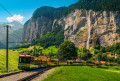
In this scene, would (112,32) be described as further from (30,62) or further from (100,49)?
(30,62)

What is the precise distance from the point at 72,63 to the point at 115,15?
533 ft

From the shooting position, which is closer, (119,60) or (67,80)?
(67,80)

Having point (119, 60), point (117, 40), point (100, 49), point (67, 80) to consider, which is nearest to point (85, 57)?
point (119, 60)

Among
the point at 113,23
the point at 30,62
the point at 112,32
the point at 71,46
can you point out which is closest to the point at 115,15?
the point at 113,23

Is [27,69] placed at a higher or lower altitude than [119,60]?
higher

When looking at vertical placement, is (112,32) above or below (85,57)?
above

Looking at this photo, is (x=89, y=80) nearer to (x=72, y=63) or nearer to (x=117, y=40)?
(x=72, y=63)

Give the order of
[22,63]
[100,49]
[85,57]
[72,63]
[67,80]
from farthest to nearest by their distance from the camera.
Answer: [100,49]
[85,57]
[72,63]
[22,63]
[67,80]

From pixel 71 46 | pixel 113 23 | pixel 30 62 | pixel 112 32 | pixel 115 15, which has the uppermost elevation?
pixel 115 15

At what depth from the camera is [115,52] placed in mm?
181500

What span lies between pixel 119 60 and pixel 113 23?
76.8m

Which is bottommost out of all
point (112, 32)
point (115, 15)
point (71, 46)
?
point (71, 46)

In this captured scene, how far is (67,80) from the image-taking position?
17734mm

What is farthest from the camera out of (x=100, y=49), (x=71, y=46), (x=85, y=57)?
(x=100, y=49)
